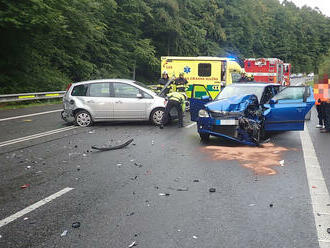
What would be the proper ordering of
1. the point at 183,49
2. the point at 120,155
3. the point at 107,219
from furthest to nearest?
the point at 183,49, the point at 120,155, the point at 107,219

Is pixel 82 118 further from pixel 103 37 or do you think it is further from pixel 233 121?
pixel 103 37

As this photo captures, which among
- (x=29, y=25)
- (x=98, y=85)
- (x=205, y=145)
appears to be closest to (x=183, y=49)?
(x=29, y=25)

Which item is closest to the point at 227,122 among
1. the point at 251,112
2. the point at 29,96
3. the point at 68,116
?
the point at 251,112

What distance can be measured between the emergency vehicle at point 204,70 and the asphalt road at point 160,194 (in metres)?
8.88

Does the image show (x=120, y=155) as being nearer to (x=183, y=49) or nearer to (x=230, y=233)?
(x=230, y=233)

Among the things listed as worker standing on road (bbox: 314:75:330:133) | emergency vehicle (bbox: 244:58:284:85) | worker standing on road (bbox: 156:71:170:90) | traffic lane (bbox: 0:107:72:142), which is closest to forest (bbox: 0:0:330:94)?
traffic lane (bbox: 0:107:72:142)

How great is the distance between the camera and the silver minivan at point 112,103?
1301 centimetres

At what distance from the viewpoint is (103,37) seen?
32.8m

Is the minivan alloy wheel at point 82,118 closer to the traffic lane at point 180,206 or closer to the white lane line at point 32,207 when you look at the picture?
the traffic lane at point 180,206

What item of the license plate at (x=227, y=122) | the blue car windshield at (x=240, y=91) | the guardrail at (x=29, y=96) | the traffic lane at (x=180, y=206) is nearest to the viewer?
the traffic lane at (x=180, y=206)

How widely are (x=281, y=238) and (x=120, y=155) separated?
4.98 metres

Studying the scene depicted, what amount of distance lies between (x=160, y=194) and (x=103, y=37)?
2896 cm

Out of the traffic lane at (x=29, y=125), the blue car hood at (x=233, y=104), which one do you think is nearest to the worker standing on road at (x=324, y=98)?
the blue car hood at (x=233, y=104)

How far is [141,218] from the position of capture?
467 cm
